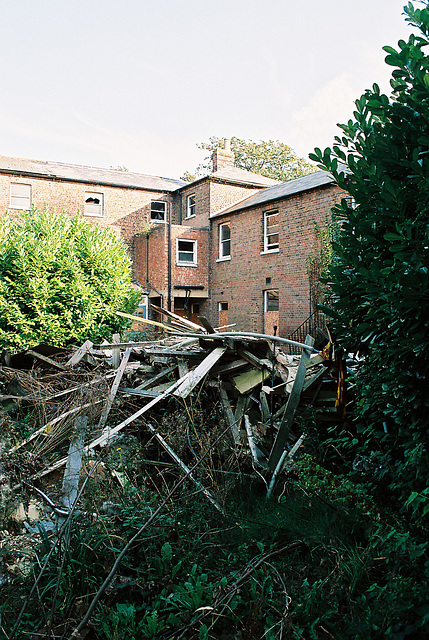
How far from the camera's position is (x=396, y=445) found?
3396mm

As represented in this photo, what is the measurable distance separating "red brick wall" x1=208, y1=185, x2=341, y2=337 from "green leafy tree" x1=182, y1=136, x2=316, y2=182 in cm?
2297

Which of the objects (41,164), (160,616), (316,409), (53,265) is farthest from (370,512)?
(41,164)

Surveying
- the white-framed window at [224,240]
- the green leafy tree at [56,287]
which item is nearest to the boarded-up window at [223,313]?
the white-framed window at [224,240]

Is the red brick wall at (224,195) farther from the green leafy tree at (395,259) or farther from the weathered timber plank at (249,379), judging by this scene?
the green leafy tree at (395,259)

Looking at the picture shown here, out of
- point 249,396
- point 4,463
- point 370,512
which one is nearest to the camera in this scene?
point 370,512

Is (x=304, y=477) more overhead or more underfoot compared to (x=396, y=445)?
more underfoot

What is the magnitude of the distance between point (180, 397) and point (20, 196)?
21.9 metres

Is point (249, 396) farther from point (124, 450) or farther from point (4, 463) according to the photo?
point (4, 463)

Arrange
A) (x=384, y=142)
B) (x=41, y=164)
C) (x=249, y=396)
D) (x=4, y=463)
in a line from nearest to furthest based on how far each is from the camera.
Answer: (x=384, y=142) < (x=4, y=463) < (x=249, y=396) < (x=41, y=164)

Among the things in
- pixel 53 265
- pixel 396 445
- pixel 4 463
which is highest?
pixel 53 265

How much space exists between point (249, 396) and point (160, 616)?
3554 mm

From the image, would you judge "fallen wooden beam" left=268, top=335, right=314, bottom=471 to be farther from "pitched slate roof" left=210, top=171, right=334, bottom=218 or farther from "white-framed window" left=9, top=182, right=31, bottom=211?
"white-framed window" left=9, top=182, right=31, bottom=211

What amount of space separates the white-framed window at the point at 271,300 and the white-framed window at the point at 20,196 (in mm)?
13447

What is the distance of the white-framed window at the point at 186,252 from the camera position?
24188mm
